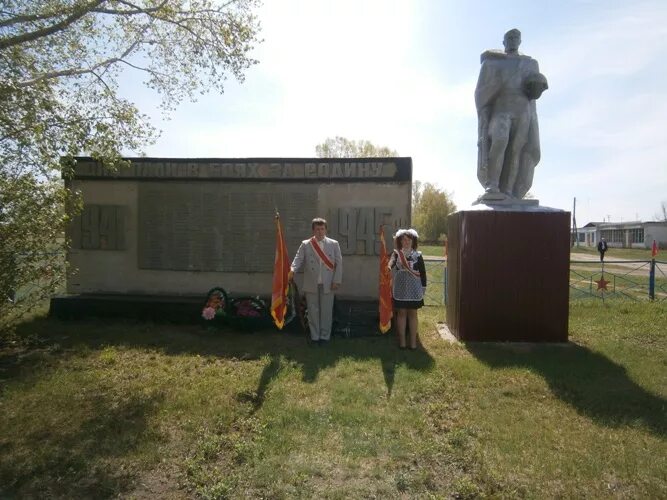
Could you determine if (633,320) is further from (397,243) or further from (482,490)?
(482,490)

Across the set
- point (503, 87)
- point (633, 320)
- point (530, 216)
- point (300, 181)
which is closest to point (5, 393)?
point (300, 181)

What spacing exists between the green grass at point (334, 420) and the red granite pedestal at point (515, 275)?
307mm

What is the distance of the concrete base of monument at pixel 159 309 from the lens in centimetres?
670

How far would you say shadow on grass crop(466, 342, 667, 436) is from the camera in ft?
11.9

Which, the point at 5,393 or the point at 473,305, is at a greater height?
the point at 473,305

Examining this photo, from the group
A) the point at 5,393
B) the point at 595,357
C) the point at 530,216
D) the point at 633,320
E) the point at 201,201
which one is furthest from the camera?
the point at 201,201

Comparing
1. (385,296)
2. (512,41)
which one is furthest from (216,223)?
(512,41)

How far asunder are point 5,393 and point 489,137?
243 inches

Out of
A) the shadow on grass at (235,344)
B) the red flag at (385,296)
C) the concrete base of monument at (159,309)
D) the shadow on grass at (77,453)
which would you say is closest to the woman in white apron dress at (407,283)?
the red flag at (385,296)

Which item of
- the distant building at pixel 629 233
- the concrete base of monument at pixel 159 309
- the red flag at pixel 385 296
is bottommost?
the concrete base of monument at pixel 159 309

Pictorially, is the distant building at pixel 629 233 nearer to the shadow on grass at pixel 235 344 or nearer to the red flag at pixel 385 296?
the red flag at pixel 385 296

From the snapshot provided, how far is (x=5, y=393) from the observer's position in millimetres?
4258

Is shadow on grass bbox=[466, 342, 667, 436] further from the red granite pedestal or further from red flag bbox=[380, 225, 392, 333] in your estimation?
red flag bbox=[380, 225, 392, 333]

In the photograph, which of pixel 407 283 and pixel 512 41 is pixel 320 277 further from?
pixel 512 41
